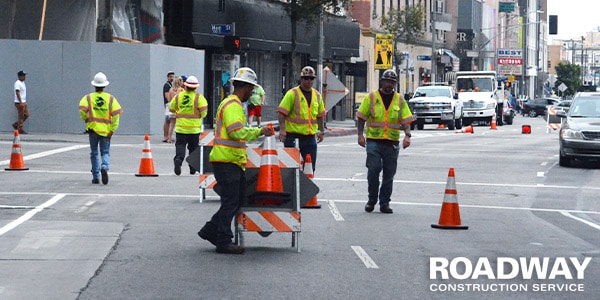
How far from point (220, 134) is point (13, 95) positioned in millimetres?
23568

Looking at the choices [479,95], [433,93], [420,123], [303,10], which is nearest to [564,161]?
[303,10]

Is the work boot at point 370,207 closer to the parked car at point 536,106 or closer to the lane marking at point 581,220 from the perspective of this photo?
the lane marking at point 581,220

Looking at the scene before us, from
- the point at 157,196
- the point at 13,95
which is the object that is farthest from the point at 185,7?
the point at 157,196

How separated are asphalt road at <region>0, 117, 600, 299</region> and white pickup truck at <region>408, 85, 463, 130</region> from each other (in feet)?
95.6

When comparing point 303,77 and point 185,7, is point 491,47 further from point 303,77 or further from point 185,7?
point 303,77

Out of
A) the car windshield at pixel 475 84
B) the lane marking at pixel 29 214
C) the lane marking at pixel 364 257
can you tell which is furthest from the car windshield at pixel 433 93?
the lane marking at pixel 364 257

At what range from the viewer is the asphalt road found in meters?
10.2

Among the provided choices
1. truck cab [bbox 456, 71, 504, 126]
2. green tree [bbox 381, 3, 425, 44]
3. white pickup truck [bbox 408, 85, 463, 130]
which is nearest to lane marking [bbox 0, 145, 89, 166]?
white pickup truck [bbox 408, 85, 463, 130]

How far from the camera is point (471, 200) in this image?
19.0m

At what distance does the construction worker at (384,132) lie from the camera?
642 inches

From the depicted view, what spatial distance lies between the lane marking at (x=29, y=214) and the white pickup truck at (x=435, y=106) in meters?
36.2

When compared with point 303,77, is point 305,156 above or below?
below

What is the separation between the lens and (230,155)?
472 inches

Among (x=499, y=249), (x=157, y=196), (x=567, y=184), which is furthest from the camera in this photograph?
(x=567, y=184)
